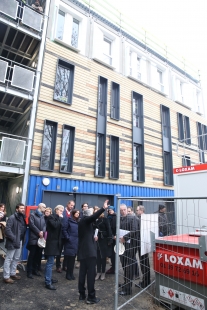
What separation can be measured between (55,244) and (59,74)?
834 cm

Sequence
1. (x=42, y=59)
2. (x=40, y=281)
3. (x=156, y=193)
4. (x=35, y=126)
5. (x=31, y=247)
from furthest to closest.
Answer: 1. (x=156, y=193)
2. (x=42, y=59)
3. (x=35, y=126)
4. (x=31, y=247)
5. (x=40, y=281)

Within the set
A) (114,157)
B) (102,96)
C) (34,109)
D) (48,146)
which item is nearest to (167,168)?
(114,157)

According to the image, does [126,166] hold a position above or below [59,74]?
below

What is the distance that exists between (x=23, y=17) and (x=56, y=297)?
1029 centimetres

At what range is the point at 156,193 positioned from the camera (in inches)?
495

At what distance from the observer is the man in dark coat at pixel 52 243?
4895 millimetres

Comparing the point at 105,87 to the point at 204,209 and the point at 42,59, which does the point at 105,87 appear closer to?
the point at 42,59

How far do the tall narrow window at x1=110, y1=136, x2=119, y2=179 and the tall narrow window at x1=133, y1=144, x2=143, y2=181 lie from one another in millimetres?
1304

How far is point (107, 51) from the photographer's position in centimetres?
1327

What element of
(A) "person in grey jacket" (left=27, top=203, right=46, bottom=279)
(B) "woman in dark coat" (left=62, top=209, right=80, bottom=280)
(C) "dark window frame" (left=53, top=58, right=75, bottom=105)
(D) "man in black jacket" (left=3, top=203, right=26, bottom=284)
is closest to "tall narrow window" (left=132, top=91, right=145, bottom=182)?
(C) "dark window frame" (left=53, top=58, right=75, bottom=105)

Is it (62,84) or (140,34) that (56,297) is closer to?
(62,84)

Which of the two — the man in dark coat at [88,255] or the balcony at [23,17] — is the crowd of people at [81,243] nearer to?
the man in dark coat at [88,255]

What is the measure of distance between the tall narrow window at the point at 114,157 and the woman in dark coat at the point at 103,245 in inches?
210

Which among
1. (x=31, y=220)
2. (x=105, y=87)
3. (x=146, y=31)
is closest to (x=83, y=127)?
(x=105, y=87)
